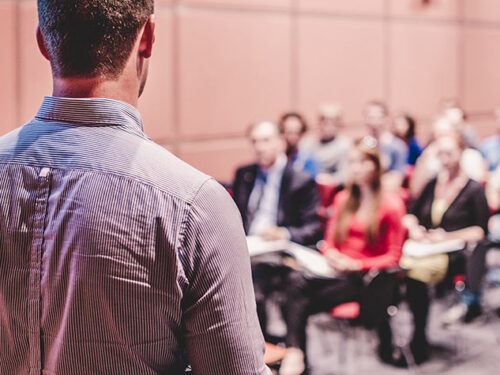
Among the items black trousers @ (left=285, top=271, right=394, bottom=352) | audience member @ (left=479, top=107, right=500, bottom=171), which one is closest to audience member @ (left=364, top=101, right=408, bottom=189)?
audience member @ (left=479, top=107, right=500, bottom=171)

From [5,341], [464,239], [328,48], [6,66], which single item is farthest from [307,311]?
[328,48]

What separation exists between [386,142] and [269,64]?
135 centimetres

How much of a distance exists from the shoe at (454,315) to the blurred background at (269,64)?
2.14 meters

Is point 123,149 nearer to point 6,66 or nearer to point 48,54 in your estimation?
point 48,54

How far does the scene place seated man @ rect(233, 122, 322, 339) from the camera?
4.44 m

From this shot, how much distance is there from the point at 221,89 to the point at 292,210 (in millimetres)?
1716

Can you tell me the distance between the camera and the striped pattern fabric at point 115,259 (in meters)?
0.97

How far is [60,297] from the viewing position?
99 cm

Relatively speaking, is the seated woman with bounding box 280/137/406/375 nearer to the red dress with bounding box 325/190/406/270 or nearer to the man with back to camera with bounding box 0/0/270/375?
the red dress with bounding box 325/190/406/270

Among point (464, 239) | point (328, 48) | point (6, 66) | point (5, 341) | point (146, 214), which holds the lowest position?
point (464, 239)

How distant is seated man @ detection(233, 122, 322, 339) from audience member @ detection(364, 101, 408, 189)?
192 cm

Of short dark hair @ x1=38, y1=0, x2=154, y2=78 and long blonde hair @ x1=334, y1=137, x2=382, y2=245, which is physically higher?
short dark hair @ x1=38, y1=0, x2=154, y2=78

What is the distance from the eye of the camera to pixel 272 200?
477cm

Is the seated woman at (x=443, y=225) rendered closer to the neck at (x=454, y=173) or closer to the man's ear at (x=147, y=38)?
the neck at (x=454, y=173)
